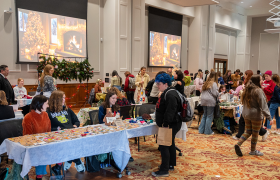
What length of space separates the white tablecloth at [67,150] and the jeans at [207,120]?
3098 mm

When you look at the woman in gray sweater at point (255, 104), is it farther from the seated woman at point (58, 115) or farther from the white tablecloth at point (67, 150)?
the seated woman at point (58, 115)

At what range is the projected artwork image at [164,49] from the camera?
12.4 meters

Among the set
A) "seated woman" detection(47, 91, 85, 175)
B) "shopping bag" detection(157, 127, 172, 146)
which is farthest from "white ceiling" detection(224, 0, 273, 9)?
"seated woman" detection(47, 91, 85, 175)

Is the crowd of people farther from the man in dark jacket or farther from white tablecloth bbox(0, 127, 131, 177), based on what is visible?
white tablecloth bbox(0, 127, 131, 177)

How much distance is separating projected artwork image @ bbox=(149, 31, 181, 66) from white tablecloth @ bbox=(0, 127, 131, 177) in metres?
9.35

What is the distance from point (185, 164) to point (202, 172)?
1.22ft

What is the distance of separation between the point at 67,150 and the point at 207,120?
399 cm

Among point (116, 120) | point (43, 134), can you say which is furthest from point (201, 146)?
point (43, 134)

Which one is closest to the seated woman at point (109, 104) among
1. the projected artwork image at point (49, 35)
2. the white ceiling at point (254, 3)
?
the projected artwork image at point (49, 35)

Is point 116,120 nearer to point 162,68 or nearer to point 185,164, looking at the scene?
point 185,164

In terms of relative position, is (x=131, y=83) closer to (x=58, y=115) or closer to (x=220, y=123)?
(x=220, y=123)

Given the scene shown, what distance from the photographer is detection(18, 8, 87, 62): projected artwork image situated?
776 centimetres

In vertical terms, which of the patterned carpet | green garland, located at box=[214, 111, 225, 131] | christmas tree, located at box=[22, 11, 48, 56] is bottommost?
the patterned carpet

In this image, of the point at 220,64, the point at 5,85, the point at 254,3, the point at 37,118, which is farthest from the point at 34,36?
the point at 254,3
